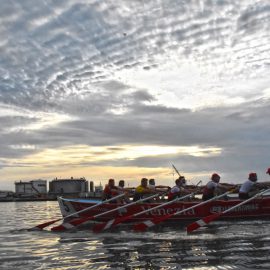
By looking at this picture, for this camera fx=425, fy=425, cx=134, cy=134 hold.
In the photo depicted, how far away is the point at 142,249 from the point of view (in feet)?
45.3

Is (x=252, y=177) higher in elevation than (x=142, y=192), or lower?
higher

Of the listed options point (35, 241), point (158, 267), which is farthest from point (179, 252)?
point (35, 241)

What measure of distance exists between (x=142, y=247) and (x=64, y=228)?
6546 millimetres

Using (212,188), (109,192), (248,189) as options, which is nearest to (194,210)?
(212,188)

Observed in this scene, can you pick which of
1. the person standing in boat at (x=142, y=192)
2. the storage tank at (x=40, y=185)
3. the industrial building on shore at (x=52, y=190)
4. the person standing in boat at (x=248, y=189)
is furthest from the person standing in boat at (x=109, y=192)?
the storage tank at (x=40, y=185)

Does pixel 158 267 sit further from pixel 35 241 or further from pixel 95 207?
pixel 95 207

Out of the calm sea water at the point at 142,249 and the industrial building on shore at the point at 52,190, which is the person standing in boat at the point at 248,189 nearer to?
the calm sea water at the point at 142,249

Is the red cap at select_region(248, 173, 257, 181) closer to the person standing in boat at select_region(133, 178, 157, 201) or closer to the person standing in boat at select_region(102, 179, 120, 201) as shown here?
the person standing in boat at select_region(133, 178, 157, 201)

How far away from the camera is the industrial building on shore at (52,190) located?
94.4 m

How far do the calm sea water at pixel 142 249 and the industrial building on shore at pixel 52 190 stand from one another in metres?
73.8

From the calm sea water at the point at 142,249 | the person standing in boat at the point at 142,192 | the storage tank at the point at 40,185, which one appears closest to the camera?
the calm sea water at the point at 142,249

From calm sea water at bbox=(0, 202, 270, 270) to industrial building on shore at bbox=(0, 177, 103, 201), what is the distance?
73.8m

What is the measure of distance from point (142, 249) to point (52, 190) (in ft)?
296

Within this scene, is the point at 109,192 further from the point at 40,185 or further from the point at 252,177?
the point at 40,185
